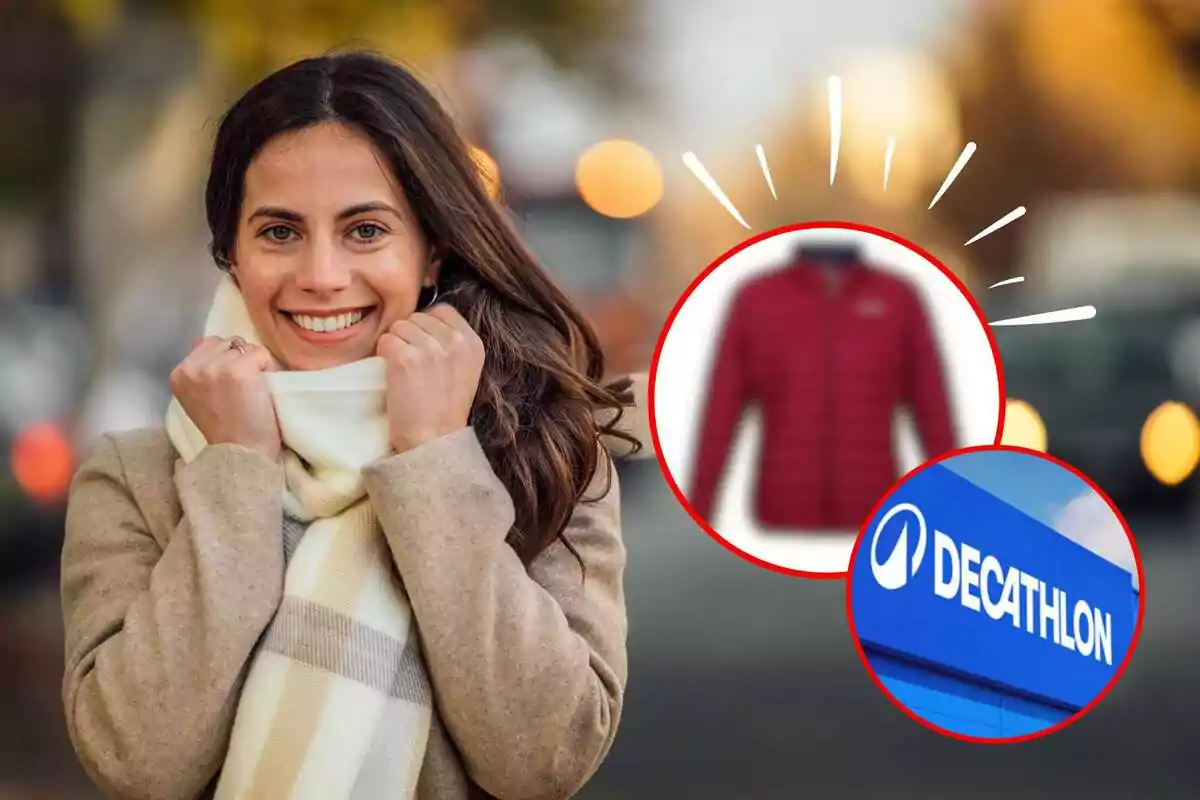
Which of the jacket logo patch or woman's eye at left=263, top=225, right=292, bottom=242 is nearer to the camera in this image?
woman's eye at left=263, top=225, right=292, bottom=242

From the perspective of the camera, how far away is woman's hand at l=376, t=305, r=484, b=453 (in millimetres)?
1202

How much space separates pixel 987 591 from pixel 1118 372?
189 centimetres

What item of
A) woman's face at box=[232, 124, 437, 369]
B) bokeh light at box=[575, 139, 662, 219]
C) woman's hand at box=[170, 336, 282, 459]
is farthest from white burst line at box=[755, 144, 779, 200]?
bokeh light at box=[575, 139, 662, 219]

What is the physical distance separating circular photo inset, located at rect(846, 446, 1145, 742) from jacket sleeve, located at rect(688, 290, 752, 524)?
0.14 metres

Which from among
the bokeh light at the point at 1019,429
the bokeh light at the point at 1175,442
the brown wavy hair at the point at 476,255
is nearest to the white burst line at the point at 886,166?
the bokeh light at the point at 1019,429

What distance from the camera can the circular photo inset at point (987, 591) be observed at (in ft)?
4.50

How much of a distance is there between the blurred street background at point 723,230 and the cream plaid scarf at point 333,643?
30cm

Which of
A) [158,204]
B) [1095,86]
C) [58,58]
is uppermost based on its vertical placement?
[1095,86]

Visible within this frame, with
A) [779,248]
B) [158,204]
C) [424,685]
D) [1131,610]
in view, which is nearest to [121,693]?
[424,685]

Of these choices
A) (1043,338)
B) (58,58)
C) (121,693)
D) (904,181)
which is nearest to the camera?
(121,693)

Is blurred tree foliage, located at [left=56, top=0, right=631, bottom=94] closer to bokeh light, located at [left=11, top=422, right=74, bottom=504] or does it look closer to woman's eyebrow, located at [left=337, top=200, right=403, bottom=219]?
bokeh light, located at [left=11, top=422, right=74, bottom=504]

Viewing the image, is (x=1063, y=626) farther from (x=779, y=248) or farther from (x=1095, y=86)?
(x=1095, y=86)

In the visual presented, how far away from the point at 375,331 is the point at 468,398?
0.10 m

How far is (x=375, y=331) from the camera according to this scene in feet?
4.13
